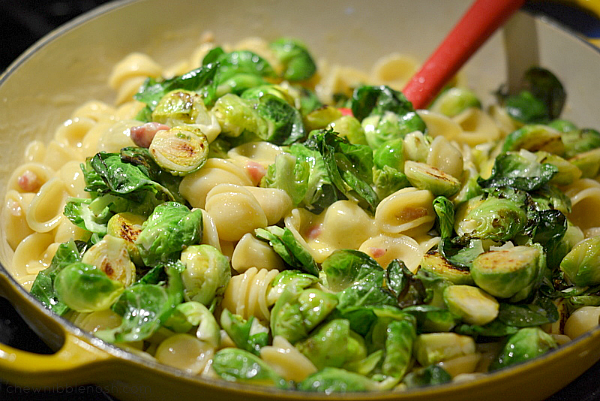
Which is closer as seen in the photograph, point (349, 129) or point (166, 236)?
point (166, 236)

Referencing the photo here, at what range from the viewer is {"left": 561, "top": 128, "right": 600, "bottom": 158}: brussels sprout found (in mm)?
2814

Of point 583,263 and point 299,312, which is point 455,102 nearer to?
point 583,263

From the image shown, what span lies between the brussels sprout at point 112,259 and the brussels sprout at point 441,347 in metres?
1.03

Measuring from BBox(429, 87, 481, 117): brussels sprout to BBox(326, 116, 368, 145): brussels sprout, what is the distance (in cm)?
89

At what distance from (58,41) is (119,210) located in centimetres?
134

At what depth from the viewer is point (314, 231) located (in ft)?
7.47

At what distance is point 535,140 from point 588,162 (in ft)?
0.92

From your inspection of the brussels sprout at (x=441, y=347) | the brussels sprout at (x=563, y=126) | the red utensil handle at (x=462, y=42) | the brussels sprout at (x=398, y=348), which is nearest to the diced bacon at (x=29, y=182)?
the brussels sprout at (x=398, y=348)

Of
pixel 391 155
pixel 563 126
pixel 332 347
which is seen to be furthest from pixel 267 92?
pixel 563 126

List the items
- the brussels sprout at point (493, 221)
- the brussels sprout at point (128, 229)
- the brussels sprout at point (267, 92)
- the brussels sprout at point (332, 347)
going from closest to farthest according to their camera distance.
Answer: the brussels sprout at point (332, 347)
the brussels sprout at point (128, 229)
the brussels sprout at point (493, 221)
the brussels sprout at point (267, 92)

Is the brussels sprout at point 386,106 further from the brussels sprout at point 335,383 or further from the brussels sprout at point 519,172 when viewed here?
the brussels sprout at point 335,383

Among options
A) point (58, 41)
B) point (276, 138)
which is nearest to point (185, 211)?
point (276, 138)

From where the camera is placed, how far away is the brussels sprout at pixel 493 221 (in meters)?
2.10

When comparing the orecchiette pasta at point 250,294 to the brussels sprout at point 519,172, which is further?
the brussels sprout at point 519,172
